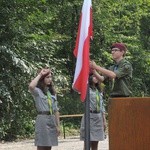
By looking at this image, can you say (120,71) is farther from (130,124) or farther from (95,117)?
(95,117)

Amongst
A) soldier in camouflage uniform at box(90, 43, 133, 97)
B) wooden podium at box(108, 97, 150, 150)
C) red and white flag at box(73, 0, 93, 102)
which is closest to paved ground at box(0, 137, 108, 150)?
soldier in camouflage uniform at box(90, 43, 133, 97)

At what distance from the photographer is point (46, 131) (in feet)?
23.1

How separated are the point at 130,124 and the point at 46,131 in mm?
3194

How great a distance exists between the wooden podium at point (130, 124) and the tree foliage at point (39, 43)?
10904 millimetres

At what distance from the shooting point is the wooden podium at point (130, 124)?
155 inches

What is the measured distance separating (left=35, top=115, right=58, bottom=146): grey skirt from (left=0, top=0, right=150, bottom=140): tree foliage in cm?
778

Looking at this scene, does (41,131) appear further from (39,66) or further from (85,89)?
(39,66)

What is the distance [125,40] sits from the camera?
25.6 meters

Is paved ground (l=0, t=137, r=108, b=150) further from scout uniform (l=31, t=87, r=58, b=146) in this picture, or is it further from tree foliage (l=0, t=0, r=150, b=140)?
scout uniform (l=31, t=87, r=58, b=146)

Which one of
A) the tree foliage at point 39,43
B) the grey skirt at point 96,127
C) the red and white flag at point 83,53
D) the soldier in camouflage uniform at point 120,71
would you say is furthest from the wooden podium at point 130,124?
→ the tree foliage at point 39,43

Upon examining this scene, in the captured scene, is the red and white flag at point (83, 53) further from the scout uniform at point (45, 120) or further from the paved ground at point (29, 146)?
the paved ground at point (29, 146)

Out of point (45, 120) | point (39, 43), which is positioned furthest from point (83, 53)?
point (39, 43)

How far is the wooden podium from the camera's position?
155 inches

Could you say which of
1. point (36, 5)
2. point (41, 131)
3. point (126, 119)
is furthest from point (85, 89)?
point (36, 5)
